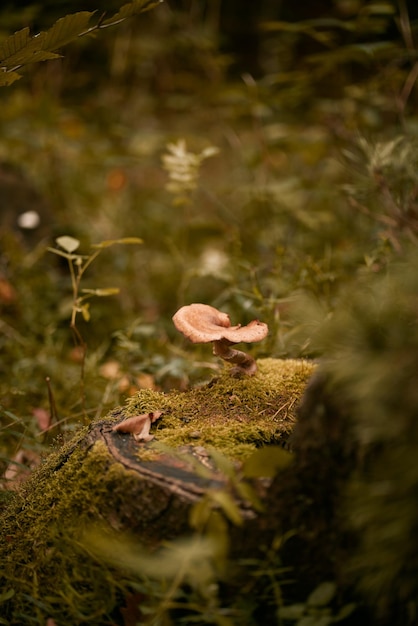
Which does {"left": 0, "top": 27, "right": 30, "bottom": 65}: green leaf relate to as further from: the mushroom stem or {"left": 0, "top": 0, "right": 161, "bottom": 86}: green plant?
the mushroom stem

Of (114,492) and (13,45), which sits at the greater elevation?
(13,45)

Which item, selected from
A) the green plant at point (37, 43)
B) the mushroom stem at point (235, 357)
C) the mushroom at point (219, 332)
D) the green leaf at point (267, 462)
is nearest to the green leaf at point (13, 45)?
the green plant at point (37, 43)

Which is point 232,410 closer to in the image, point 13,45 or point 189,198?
point 13,45

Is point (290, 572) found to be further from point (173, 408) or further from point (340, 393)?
point (173, 408)

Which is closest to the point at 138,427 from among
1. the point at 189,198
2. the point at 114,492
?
the point at 114,492

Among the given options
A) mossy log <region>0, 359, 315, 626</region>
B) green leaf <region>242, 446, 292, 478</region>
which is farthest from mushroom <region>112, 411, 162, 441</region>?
green leaf <region>242, 446, 292, 478</region>

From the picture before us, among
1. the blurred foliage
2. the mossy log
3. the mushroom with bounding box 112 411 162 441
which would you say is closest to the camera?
the mossy log

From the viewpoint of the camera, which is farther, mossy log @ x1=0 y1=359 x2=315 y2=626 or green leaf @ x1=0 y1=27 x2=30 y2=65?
green leaf @ x1=0 y1=27 x2=30 y2=65

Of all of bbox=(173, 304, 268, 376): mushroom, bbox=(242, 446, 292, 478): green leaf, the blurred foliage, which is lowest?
the blurred foliage
